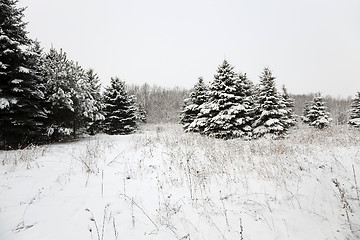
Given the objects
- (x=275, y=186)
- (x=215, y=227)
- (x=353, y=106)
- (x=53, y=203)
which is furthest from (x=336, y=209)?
(x=353, y=106)

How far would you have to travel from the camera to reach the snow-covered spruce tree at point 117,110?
73.5 feet

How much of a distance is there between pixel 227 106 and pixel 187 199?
13.3 m

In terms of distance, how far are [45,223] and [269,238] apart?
336cm

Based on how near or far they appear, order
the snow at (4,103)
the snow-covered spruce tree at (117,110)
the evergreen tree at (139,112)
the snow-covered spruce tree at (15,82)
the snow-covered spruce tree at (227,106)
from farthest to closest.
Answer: the evergreen tree at (139,112) → the snow-covered spruce tree at (117,110) → the snow-covered spruce tree at (227,106) → the snow-covered spruce tree at (15,82) → the snow at (4,103)

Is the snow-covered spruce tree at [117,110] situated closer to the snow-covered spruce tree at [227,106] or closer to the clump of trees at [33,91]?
the clump of trees at [33,91]

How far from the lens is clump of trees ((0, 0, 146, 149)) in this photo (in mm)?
9242

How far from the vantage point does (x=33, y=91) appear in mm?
9812

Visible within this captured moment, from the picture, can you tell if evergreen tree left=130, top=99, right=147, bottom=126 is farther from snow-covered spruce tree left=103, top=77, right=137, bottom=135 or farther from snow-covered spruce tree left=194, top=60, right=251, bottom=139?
snow-covered spruce tree left=194, top=60, right=251, bottom=139

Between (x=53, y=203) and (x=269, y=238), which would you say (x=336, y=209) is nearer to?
(x=269, y=238)

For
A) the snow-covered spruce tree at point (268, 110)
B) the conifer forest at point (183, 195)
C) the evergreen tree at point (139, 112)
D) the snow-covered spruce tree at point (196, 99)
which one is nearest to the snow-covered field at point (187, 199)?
the conifer forest at point (183, 195)

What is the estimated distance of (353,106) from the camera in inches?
1164

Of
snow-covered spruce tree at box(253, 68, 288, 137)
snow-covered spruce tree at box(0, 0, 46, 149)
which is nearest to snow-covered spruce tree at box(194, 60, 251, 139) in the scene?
snow-covered spruce tree at box(253, 68, 288, 137)

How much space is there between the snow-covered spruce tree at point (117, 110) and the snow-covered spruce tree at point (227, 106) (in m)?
10.9

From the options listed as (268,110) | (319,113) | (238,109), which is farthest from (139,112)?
(319,113)
